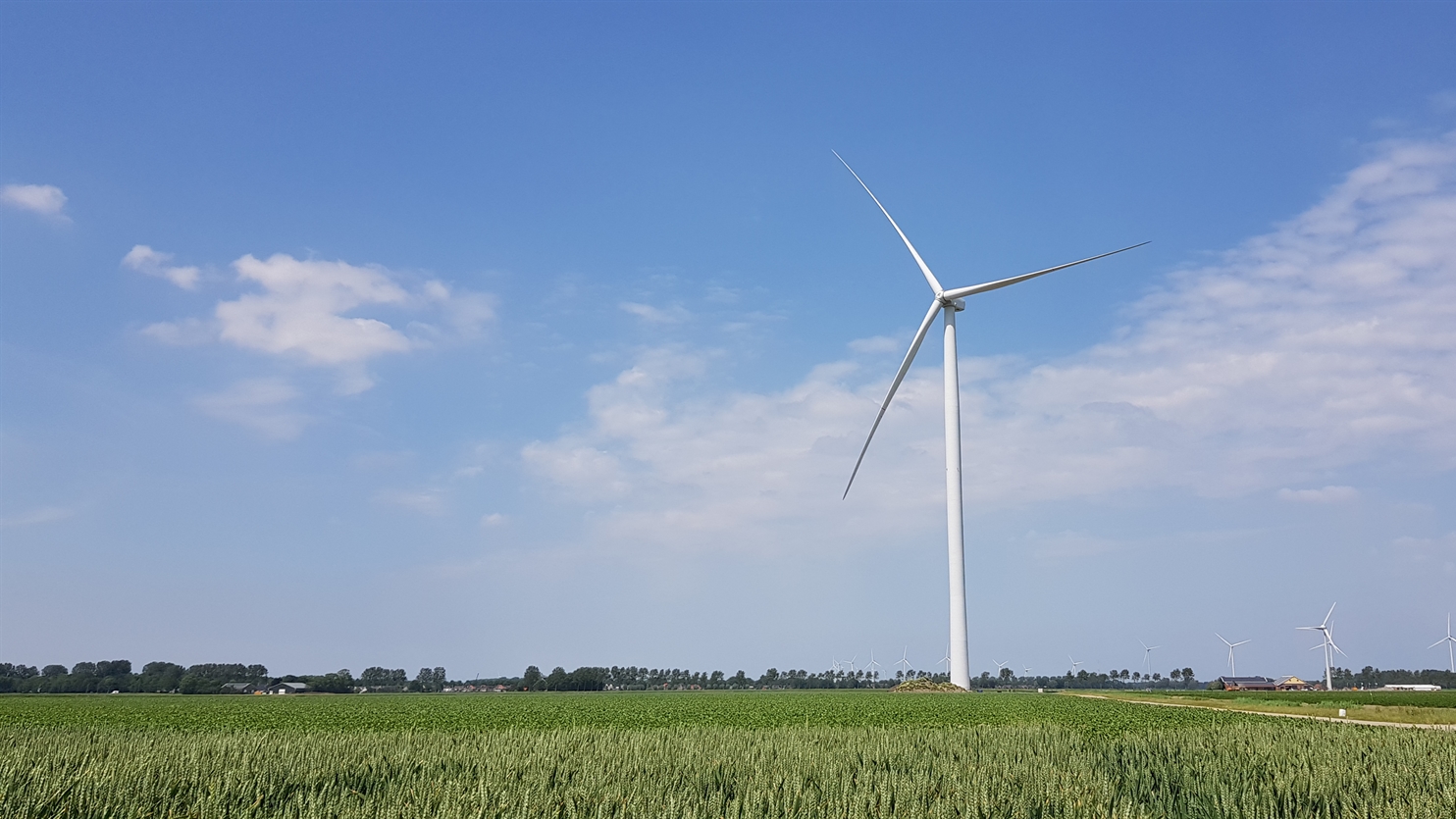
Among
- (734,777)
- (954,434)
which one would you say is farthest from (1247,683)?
(734,777)

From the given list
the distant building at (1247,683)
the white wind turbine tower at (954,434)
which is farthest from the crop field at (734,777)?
the distant building at (1247,683)

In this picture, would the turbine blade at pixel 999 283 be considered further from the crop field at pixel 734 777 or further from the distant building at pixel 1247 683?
the distant building at pixel 1247 683

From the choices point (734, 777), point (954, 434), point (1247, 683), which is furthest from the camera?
point (1247, 683)

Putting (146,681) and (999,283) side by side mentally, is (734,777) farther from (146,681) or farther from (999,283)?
(146,681)

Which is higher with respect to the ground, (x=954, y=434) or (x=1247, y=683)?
(x=954, y=434)

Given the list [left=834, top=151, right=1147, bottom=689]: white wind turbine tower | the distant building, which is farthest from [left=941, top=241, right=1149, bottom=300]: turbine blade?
Result: the distant building

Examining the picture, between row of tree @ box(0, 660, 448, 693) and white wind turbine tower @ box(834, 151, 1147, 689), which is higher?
white wind turbine tower @ box(834, 151, 1147, 689)

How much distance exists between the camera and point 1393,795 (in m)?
15.7

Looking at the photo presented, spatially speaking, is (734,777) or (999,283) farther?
(999,283)

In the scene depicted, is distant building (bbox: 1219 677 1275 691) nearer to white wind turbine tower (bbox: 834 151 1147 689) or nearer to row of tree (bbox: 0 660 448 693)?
white wind turbine tower (bbox: 834 151 1147 689)

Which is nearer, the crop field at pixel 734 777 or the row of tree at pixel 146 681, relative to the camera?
the crop field at pixel 734 777

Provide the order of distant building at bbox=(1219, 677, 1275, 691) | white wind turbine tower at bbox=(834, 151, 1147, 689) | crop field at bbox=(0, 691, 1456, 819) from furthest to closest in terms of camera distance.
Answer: distant building at bbox=(1219, 677, 1275, 691), white wind turbine tower at bbox=(834, 151, 1147, 689), crop field at bbox=(0, 691, 1456, 819)

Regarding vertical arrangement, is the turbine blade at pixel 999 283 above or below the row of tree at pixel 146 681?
above

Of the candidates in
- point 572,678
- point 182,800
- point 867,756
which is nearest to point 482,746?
point 182,800
